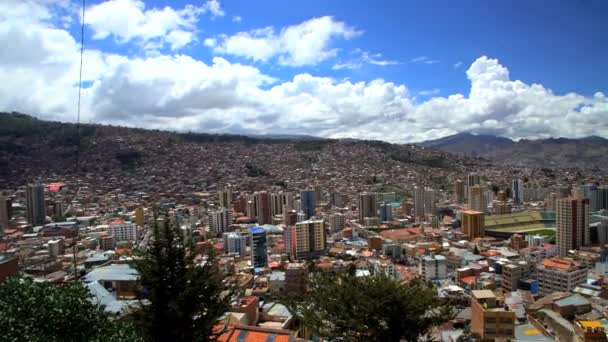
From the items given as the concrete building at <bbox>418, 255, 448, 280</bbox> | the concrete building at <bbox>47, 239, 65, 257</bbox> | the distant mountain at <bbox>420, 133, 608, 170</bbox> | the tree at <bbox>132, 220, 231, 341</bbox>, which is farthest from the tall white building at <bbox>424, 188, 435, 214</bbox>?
the distant mountain at <bbox>420, 133, 608, 170</bbox>

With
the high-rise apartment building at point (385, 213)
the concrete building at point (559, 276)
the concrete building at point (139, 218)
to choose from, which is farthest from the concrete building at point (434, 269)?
the concrete building at point (139, 218)

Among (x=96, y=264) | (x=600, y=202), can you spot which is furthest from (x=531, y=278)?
(x=600, y=202)

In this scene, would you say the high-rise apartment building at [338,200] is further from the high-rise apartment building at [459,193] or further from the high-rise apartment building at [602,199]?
the high-rise apartment building at [602,199]

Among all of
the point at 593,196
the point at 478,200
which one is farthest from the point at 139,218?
the point at 593,196

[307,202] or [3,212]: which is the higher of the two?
[3,212]

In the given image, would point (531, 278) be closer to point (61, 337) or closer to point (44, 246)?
point (61, 337)

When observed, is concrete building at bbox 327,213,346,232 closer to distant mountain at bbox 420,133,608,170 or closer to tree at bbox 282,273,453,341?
tree at bbox 282,273,453,341

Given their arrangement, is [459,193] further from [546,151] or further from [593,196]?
[546,151]
